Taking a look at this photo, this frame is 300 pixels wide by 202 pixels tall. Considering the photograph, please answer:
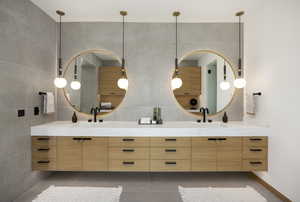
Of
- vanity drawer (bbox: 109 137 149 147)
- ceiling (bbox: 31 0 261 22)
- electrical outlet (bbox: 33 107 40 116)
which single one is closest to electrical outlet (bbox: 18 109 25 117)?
electrical outlet (bbox: 33 107 40 116)

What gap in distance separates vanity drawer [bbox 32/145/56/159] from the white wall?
3.02 metres

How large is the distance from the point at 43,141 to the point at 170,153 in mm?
1793

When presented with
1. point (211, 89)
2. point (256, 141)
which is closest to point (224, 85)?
point (211, 89)

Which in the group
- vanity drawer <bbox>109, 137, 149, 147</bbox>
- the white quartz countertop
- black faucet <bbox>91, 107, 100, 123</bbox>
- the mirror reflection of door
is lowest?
vanity drawer <bbox>109, 137, 149, 147</bbox>

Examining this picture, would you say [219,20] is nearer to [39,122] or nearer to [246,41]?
[246,41]

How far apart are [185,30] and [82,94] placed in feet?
7.06

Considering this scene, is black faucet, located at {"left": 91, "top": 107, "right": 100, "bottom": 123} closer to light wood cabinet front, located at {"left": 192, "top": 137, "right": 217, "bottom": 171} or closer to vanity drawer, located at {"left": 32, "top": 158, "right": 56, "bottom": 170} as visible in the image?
vanity drawer, located at {"left": 32, "top": 158, "right": 56, "bottom": 170}

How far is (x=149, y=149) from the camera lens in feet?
8.29

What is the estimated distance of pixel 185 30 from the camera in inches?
126

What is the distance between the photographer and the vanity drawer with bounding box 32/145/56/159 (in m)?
2.52

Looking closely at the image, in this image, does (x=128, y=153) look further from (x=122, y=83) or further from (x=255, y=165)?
(x=255, y=165)

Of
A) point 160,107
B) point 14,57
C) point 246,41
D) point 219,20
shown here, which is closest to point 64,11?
point 14,57

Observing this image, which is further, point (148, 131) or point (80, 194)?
point (148, 131)

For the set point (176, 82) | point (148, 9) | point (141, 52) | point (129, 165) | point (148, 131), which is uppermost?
point (148, 9)
